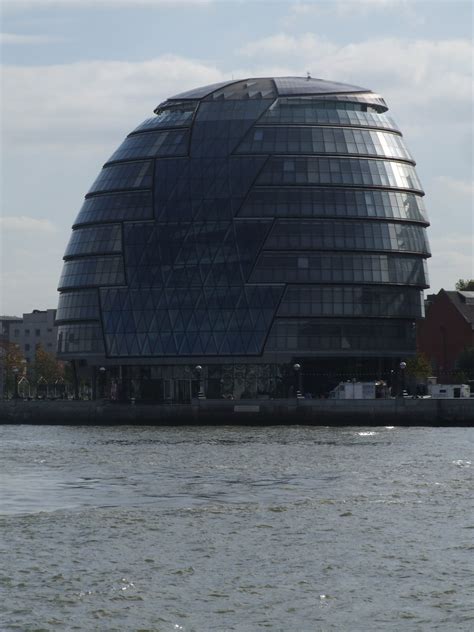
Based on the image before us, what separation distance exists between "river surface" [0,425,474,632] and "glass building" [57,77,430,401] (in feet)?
236

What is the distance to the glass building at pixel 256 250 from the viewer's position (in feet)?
518

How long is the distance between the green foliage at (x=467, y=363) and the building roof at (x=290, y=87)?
1282 inches

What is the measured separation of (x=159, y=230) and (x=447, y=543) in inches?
4455

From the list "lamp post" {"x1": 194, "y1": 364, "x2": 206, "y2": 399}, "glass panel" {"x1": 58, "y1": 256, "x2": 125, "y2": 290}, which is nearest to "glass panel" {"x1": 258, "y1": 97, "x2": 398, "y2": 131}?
"glass panel" {"x1": 58, "y1": 256, "x2": 125, "y2": 290}

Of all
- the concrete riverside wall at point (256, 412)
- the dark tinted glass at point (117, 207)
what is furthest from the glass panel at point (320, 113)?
the concrete riverside wall at point (256, 412)

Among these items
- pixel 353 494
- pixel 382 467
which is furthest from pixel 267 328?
pixel 353 494

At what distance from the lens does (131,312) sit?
163 m

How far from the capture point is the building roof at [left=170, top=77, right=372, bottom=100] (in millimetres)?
166000

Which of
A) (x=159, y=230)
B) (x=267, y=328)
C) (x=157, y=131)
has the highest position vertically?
(x=157, y=131)

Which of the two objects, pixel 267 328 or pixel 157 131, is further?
pixel 157 131

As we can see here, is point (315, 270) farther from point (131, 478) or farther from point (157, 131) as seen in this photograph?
point (131, 478)

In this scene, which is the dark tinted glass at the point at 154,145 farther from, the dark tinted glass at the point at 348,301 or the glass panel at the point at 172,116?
the dark tinted glass at the point at 348,301

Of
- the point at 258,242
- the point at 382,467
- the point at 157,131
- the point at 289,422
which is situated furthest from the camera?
the point at 157,131

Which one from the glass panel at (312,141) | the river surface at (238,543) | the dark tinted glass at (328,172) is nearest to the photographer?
the river surface at (238,543)
